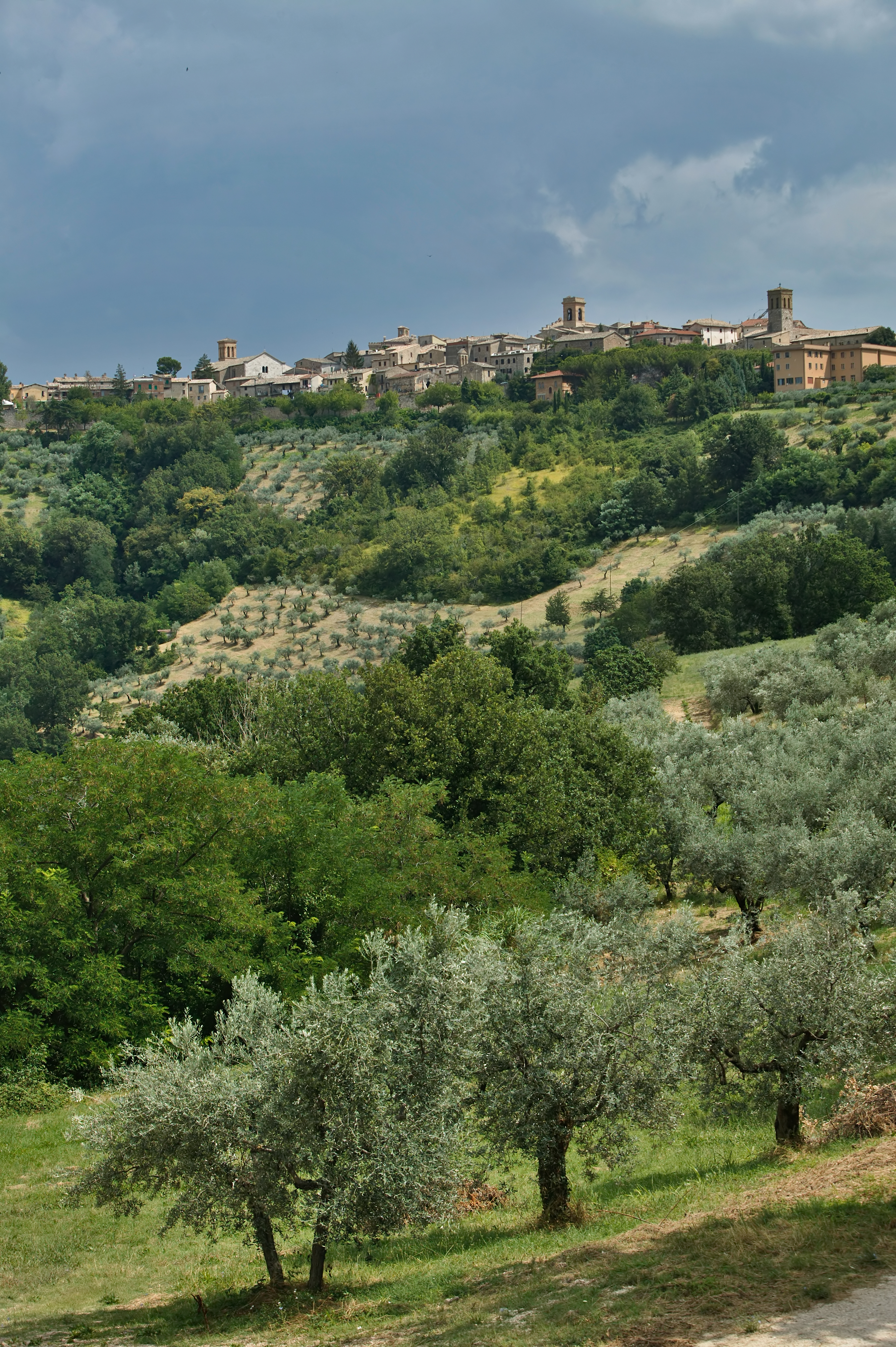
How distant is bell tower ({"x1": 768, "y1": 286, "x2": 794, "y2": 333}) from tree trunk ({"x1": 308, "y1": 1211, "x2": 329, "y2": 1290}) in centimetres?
14161

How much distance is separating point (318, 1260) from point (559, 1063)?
3515mm

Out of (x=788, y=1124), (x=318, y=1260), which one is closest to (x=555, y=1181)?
(x=318, y=1260)

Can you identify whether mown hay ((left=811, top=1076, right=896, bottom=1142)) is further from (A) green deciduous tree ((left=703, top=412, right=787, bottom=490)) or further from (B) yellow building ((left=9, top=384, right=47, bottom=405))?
(B) yellow building ((left=9, top=384, right=47, bottom=405))

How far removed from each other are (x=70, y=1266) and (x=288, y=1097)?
4815 millimetres

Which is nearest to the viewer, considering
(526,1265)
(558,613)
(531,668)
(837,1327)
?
(837,1327)

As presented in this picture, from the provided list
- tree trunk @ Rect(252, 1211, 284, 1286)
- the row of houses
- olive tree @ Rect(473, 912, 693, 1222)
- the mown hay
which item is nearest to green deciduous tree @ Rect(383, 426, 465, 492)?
the row of houses

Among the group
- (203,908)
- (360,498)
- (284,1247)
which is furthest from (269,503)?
(284,1247)

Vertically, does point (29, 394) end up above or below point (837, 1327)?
above

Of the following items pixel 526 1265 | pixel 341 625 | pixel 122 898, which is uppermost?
pixel 341 625

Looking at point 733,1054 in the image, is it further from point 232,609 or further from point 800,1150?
point 232,609

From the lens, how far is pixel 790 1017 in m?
15.2

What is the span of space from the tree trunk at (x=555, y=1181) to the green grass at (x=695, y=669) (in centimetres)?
4125

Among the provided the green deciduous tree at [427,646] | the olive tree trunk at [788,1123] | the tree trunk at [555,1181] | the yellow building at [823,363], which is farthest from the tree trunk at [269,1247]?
the yellow building at [823,363]

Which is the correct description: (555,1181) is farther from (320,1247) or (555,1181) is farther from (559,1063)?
(320,1247)
